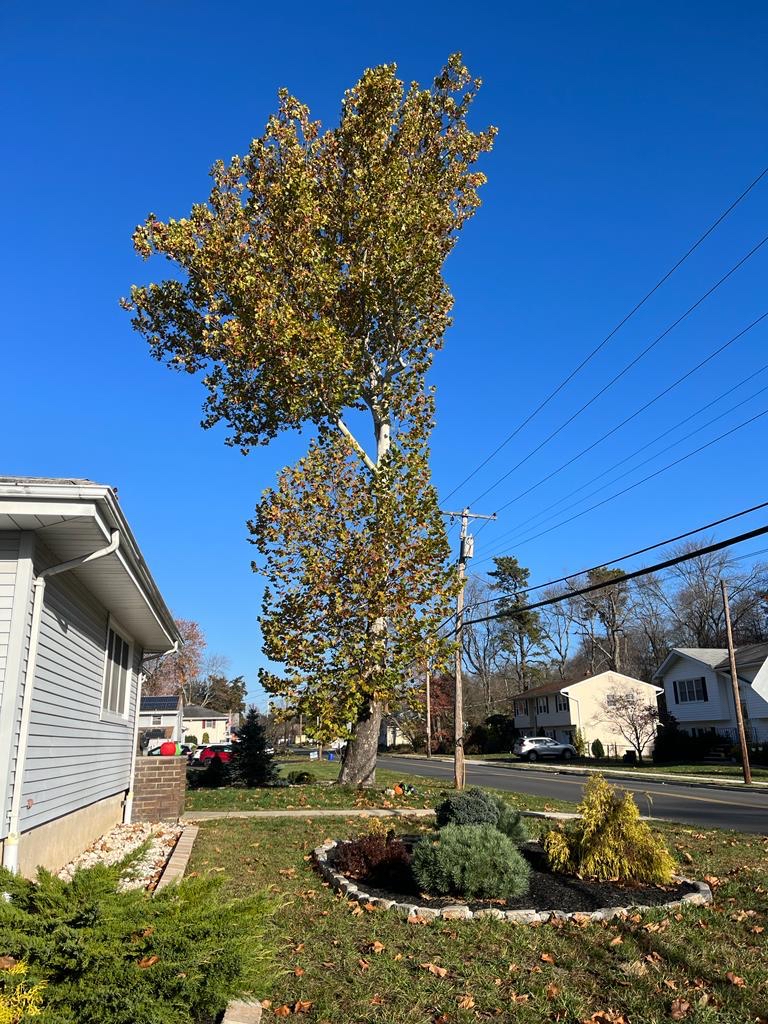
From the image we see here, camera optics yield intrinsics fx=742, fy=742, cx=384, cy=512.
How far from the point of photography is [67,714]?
26.3ft

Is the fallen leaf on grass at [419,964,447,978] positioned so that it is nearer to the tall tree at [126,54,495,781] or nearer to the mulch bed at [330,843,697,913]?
the mulch bed at [330,843,697,913]

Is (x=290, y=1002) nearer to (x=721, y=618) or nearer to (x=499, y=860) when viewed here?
(x=499, y=860)

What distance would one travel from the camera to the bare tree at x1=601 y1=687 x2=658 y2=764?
1602 inches

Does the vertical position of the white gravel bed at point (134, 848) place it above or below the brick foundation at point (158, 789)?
below

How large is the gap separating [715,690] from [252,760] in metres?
30.4

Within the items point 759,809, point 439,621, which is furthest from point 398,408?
point 759,809

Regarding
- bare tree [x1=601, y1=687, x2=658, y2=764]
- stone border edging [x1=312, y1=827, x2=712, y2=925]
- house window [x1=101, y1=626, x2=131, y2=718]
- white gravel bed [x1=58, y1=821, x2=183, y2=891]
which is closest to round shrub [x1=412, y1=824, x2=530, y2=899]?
stone border edging [x1=312, y1=827, x2=712, y2=925]

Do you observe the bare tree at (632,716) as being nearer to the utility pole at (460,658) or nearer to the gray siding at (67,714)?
the utility pole at (460,658)

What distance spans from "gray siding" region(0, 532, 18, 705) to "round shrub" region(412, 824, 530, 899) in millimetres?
4037

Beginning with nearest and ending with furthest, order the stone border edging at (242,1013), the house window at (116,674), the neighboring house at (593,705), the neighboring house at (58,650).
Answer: the stone border edging at (242,1013), the neighboring house at (58,650), the house window at (116,674), the neighboring house at (593,705)

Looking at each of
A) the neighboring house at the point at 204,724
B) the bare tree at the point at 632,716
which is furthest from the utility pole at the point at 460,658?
the neighboring house at the point at 204,724

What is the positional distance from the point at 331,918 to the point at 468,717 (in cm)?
5955

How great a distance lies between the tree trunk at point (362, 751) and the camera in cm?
1777

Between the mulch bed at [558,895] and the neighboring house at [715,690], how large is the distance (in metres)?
33.3
